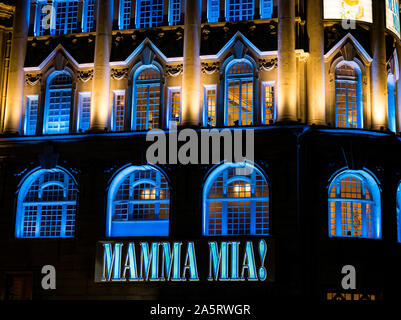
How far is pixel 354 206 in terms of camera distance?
40.8m

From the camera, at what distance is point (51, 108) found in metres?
44.6

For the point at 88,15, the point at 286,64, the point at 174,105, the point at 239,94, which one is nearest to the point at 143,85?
the point at 174,105

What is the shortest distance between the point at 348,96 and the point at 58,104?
16.6m

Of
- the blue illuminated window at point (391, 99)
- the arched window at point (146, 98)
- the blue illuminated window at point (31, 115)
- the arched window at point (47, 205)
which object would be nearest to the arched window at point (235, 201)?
the arched window at point (146, 98)

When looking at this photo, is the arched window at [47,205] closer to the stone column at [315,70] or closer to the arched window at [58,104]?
the arched window at [58,104]

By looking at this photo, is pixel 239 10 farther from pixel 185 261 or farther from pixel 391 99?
pixel 185 261

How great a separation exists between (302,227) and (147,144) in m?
9.46

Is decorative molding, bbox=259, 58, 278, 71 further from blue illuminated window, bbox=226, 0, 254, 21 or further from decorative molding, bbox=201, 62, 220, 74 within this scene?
blue illuminated window, bbox=226, 0, 254, 21

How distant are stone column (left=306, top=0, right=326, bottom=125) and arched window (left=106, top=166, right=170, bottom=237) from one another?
29.3 feet

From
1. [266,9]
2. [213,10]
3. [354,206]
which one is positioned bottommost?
[354,206]

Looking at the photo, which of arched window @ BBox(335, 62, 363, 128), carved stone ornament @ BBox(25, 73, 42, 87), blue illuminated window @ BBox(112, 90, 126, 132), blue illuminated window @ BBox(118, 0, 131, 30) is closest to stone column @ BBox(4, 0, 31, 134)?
carved stone ornament @ BBox(25, 73, 42, 87)
